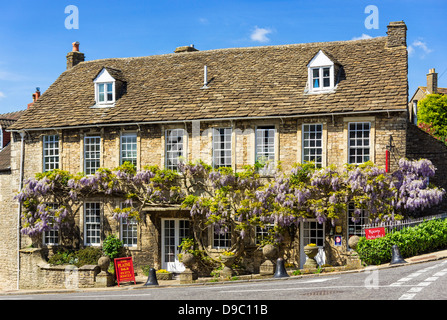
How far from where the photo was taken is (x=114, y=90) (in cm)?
2664

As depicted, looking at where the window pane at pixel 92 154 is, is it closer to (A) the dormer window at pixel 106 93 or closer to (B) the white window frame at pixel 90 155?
(B) the white window frame at pixel 90 155

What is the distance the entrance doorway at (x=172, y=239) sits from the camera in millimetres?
24484

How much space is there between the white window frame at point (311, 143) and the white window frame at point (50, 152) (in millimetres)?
11377

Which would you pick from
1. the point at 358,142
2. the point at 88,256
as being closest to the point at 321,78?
the point at 358,142

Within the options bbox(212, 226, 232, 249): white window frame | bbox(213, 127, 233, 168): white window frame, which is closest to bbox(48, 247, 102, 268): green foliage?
bbox(212, 226, 232, 249): white window frame

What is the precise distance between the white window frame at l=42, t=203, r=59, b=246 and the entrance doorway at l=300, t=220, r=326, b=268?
1127 cm

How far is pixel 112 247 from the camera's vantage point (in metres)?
24.7

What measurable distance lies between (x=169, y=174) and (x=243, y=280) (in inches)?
221

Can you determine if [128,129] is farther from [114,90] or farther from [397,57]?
[397,57]

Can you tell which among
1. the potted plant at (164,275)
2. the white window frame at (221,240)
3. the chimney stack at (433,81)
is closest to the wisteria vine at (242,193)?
the white window frame at (221,240)

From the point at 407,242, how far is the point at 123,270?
34.3 feet

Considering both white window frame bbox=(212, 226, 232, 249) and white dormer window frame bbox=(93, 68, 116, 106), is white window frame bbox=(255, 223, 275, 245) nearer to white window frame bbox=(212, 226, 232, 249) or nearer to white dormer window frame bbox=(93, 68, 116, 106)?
white window frame bbox=(212, 226, 232, 249)

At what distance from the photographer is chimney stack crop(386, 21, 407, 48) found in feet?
79.9
